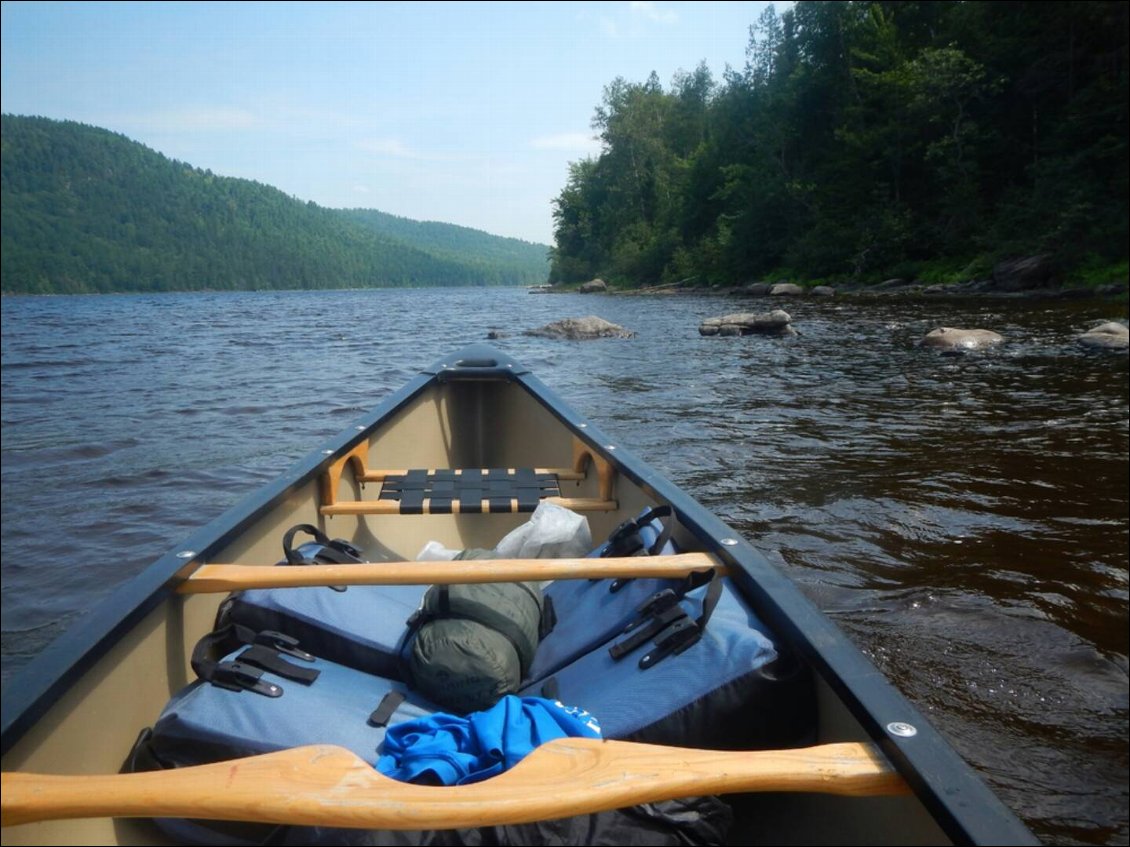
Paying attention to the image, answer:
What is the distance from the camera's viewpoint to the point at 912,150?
94.9 ft

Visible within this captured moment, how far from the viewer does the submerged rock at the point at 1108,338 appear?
10695mm

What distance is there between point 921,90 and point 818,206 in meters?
6.50

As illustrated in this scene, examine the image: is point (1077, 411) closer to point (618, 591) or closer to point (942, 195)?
point (618, 591)

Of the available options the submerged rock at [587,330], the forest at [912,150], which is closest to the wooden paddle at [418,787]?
the submerged rock at [587,330]

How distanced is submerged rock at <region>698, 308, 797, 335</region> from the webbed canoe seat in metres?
12.7

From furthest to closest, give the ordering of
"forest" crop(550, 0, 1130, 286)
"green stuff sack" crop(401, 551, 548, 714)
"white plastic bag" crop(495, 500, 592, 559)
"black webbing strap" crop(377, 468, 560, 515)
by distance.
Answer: "forest" crop(550, 0, 1130, 286) < "black webbing strap" crop(377, 468, 560, 515) < "white plastic bag" crop(495, 500, 592, 559) < "green stuff sack" crop(401, 551, 548, 714)

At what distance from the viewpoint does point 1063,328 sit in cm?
1313

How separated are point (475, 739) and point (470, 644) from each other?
19.3 inches

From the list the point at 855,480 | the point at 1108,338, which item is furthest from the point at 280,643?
the point at 1108,338

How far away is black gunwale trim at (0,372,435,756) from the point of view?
1.39m

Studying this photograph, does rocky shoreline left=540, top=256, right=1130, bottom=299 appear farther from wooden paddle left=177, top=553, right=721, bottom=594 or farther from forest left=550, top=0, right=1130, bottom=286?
wooden paddle left=177, top=553, right=721, bottom=594

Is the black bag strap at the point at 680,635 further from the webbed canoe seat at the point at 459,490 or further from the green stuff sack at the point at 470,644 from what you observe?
the webbed canoe seat at the point at 459,490

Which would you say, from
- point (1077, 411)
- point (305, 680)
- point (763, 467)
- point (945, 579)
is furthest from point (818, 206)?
point (305, 680)

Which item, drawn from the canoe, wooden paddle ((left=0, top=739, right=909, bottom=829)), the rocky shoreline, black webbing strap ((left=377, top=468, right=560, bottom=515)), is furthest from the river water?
the rocky shoreline
